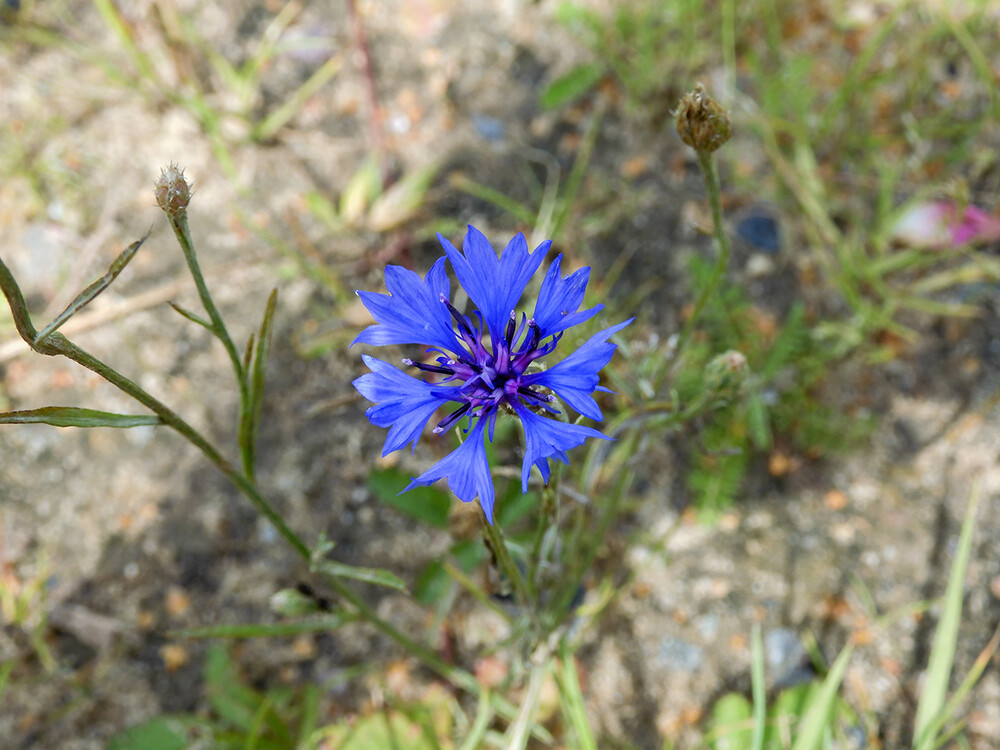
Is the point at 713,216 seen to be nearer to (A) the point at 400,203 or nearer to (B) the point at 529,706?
(B) the point at 529,706

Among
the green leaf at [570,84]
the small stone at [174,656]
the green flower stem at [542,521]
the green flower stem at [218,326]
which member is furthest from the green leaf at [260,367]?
the green leaf at [570,84]

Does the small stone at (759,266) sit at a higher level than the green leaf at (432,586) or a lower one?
higher

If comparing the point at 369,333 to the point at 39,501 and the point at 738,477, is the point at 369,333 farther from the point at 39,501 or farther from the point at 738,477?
the point at 39,501

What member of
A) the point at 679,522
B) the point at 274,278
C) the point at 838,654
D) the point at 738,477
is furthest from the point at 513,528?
the point at 274,278

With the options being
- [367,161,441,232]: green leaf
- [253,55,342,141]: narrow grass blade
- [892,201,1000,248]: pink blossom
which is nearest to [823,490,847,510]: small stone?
[892,201,1000,248]: pink blossom

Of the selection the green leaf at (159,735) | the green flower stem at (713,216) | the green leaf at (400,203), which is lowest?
the green leaf at (159,735)

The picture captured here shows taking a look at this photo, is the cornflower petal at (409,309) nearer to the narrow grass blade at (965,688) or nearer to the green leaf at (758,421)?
the green leaf at (758,421)
